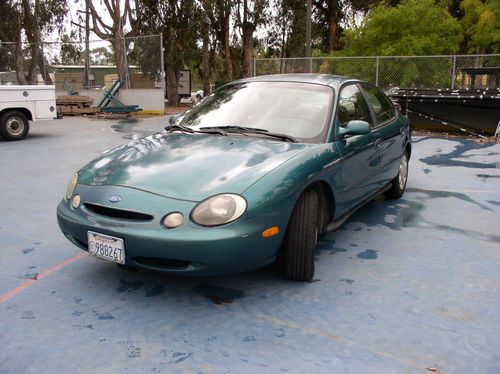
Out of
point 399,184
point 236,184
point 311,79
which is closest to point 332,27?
point 399,184

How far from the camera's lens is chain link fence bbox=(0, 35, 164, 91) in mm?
18969

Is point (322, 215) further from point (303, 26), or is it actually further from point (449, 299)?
point (303, 26)

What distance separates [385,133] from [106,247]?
3.02m

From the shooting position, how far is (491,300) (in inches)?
124

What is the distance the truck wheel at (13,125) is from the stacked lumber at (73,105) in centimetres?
681

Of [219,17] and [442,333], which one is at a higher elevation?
[219,17]

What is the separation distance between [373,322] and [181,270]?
1194mm

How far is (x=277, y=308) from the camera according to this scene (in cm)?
304

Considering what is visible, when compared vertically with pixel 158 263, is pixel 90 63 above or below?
above

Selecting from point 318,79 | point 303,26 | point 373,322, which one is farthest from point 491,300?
point 303,26

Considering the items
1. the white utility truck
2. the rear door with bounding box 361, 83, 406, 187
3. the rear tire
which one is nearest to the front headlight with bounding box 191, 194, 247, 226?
the rear tire

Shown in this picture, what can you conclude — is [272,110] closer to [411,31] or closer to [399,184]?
[399,184]

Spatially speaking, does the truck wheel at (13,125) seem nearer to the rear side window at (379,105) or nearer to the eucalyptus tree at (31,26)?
the rear side window at (379,105)

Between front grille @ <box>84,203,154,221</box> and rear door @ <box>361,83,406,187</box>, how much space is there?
8.06 ft
